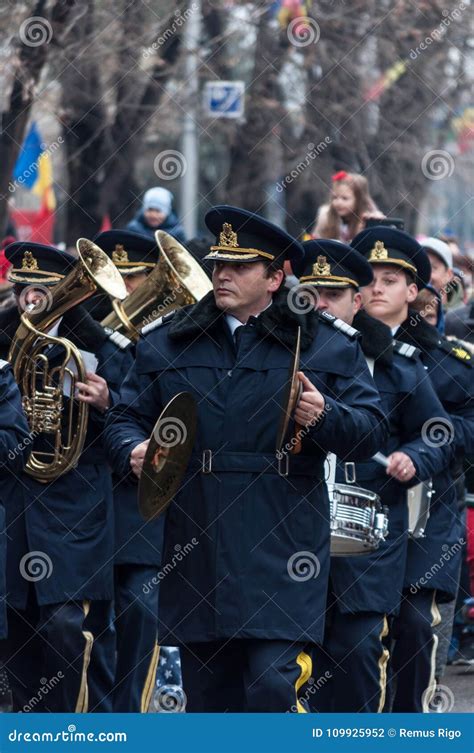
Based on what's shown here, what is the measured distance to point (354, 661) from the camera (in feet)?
27.7

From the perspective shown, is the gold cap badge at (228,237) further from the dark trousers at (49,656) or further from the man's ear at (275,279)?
the dark trousers at (49,656)

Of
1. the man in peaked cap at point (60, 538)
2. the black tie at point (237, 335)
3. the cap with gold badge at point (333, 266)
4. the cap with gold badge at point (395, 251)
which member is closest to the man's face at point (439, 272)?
the cap with gold badge at point (395, 251)

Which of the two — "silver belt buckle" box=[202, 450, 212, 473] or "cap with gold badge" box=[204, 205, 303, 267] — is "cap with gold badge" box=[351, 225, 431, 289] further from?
"silver belt buckle" box=[202, 450, 212, 473]

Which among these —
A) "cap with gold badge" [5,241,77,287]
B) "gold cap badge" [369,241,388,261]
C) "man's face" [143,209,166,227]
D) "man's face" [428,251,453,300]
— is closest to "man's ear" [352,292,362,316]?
"gold cap badge" [369,241,388,261]

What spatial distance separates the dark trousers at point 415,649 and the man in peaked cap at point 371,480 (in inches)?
8.9

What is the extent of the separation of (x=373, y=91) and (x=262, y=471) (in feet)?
48.9

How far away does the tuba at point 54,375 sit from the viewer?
862 cm

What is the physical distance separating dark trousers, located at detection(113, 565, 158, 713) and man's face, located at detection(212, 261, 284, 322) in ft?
7.90

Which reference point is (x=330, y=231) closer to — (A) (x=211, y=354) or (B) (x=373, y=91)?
(A) (x=211, y=354)

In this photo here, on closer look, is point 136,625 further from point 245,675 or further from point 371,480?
point 245,675

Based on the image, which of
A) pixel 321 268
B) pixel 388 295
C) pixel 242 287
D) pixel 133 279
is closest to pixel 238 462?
pixel 242 287

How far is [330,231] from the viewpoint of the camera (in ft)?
39.2

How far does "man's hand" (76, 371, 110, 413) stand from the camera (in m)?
8.60
